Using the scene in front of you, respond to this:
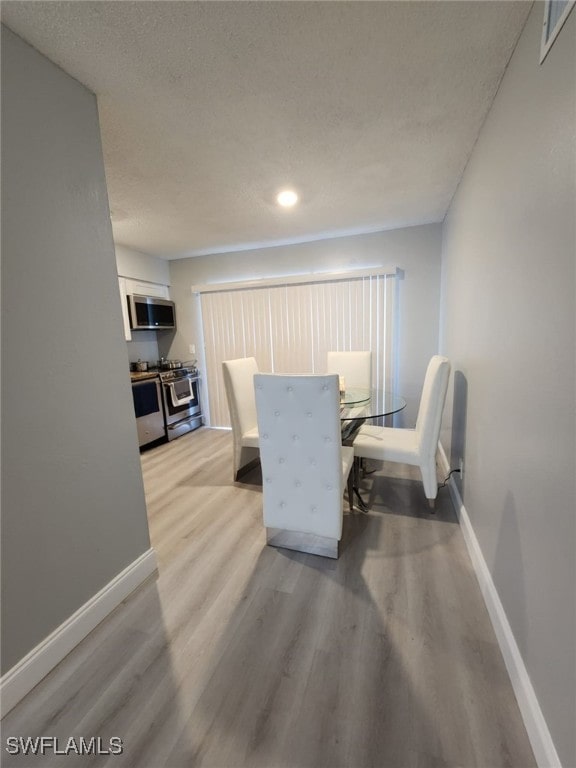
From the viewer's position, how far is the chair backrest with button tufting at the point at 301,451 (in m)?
1.55

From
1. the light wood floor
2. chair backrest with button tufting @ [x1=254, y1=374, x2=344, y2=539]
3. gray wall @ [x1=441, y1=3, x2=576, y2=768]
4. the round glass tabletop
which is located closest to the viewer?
gray wall @ [x1=441, y1=3, x2=576, y2=768]

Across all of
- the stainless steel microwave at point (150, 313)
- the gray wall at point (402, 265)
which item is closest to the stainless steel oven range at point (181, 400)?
the stainless steel microwave at point (150, 313)

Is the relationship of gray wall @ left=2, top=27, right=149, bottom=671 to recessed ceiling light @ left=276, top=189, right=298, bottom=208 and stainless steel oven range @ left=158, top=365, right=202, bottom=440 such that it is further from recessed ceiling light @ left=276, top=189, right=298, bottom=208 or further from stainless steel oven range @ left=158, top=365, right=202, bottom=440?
stainless steel oven range @ left=158, top=365, right=202, bottom=440

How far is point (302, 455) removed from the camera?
1.67 m

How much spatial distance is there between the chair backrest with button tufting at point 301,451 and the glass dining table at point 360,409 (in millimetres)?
514

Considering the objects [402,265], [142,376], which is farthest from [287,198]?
[142,376]

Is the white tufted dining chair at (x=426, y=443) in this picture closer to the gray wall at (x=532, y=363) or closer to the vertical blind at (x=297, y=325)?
the gray wall at (x=532, y=363)

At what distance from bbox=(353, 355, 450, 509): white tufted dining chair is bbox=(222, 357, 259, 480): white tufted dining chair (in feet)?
3.18

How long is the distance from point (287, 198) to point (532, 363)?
7.31ft

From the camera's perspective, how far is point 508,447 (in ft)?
4.01

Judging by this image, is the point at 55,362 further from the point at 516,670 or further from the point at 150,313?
the point at 150,313

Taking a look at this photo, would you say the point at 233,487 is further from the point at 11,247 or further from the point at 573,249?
the point at 573,249

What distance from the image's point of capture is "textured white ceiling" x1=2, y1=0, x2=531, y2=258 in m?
1.07

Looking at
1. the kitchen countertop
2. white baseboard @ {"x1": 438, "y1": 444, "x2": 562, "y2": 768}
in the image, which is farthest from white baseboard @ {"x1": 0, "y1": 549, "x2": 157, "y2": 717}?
the kitchen countertop
